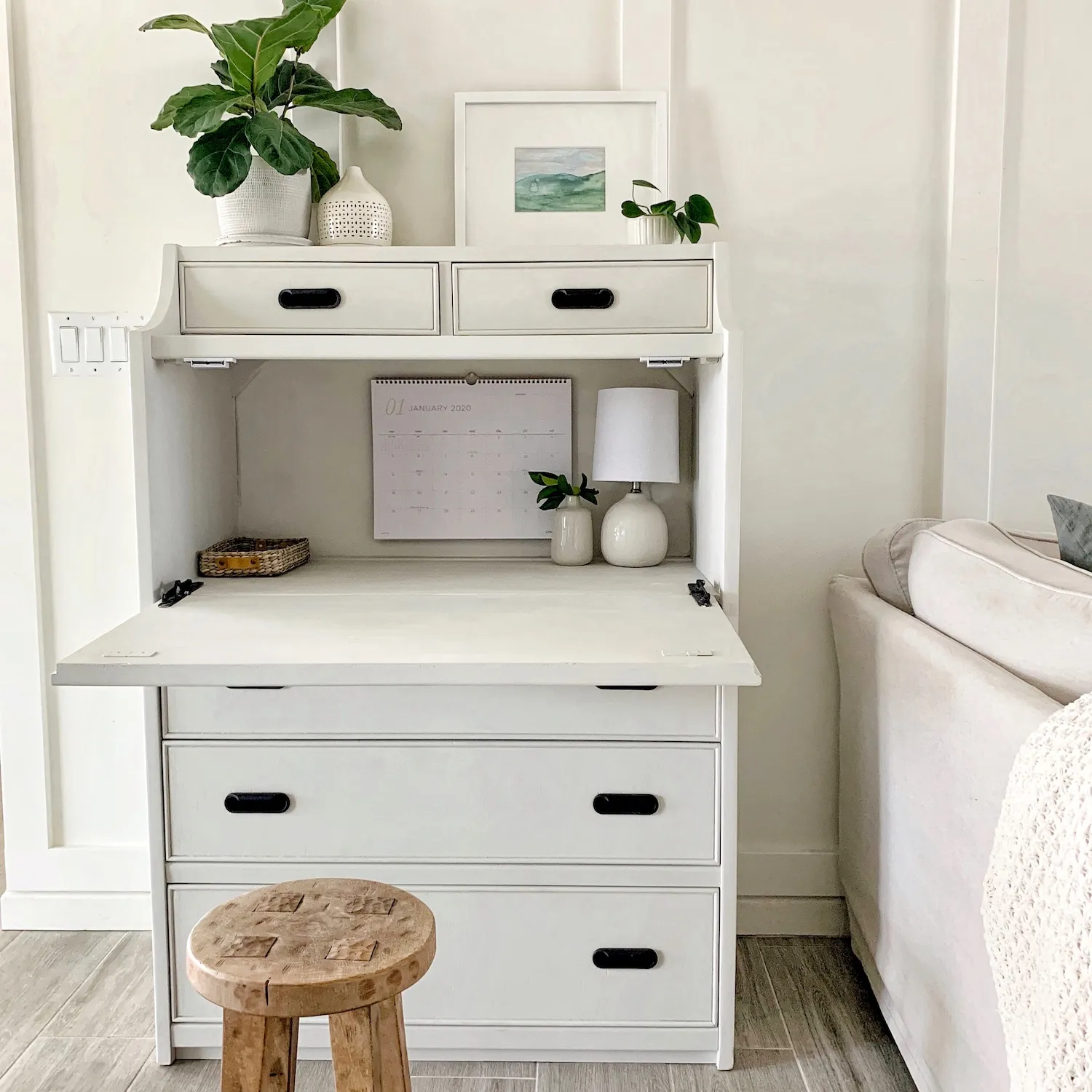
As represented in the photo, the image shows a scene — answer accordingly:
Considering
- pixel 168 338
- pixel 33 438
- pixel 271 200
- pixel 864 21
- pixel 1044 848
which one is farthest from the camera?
pixel 33 438

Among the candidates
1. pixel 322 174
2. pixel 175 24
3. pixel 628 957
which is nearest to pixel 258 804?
pixel 628 957

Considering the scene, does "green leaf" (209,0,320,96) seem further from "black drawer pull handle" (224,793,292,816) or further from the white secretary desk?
"black drawer pull handle" (224,793,292,816)

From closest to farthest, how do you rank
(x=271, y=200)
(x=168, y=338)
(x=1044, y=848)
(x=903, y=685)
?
(x=1044, y=848) < (x=903, y=685) < (x=168, y=338) < (x=271, y=200)

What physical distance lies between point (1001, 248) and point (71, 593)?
2.06 metres

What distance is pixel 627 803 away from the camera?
158 centimetres

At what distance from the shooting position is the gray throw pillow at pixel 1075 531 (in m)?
1.49

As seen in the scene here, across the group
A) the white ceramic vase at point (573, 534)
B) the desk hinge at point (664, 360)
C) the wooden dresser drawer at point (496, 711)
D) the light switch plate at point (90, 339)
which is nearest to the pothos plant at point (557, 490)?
the white ceramic vase at point (573, 534)

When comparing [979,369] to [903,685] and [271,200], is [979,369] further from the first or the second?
[271,200]

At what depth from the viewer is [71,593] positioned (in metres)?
2.19

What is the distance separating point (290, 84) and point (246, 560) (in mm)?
917

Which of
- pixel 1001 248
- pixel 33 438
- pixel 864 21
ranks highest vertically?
pixel 864 21

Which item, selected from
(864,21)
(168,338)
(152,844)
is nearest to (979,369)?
(864,21)

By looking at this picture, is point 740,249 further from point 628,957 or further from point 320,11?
point 628,957

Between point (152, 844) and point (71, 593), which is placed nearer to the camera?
point (152, 844)
